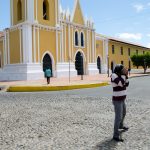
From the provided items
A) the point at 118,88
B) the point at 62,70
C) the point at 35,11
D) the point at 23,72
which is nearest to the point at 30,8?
the point at 35,11

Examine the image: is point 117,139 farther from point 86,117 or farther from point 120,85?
point 86,117

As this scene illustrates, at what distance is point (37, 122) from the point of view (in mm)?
7672

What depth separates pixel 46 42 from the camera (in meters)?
33.8

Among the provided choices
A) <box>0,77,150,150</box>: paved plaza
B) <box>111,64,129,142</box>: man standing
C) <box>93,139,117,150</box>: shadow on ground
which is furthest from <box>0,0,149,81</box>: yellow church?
<box>93,139,117,150</box>: shadow on ground

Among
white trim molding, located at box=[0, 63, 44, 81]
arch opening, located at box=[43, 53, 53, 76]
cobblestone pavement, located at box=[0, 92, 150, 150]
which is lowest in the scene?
cobblestone pavement, located at box=[0, 92, 150, 150]

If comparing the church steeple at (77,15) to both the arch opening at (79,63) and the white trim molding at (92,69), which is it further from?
the white trim molding at (92,69)

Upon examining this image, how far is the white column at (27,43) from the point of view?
31.7 m

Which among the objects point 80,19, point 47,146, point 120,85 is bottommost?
point 47,146

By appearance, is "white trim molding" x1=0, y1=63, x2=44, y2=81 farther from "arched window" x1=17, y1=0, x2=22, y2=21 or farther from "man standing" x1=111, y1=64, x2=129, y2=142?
"man standing" x1=111, y1=64, x2=129, y2=142

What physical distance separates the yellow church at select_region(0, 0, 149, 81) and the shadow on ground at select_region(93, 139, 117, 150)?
25.4 meters

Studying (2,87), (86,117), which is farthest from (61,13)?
(86,117)

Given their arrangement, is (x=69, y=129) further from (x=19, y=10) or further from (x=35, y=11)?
(x=19, y=10)

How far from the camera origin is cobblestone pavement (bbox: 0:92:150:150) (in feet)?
17.9

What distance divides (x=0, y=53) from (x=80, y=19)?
40.8 feet
